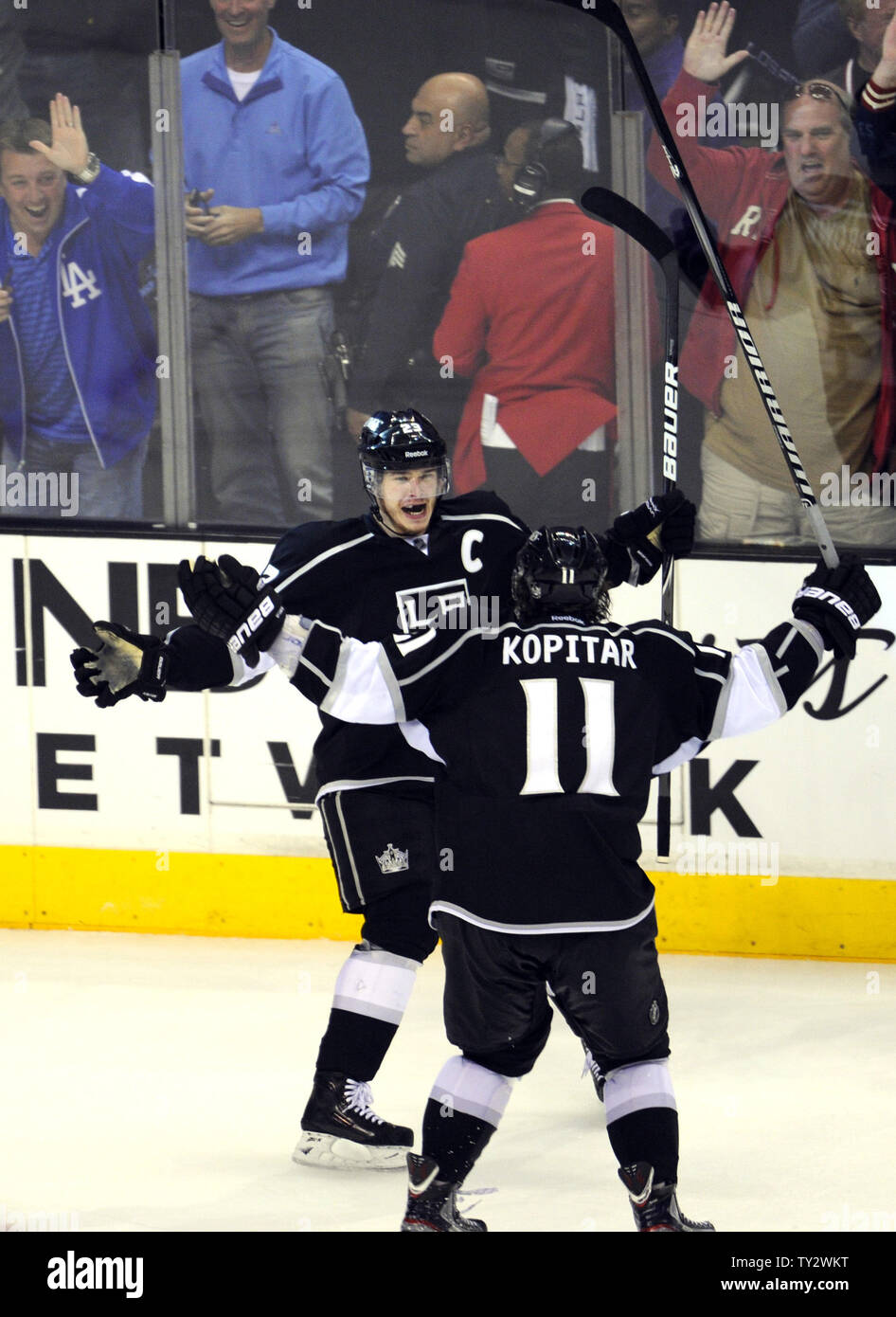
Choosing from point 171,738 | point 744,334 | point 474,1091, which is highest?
point 744,334

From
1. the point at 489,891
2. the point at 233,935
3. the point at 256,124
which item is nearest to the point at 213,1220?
the point at 489,891

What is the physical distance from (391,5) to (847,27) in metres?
1.22

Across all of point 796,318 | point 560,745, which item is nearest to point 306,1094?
point 560,745

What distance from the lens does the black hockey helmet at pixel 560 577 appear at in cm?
284

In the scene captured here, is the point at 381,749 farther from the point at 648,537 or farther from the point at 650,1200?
the point at 650,1200

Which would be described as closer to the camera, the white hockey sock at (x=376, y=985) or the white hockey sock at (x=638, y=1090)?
the white hockey sock at (x=638, y=1090)

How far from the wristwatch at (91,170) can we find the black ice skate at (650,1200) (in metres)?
3.42

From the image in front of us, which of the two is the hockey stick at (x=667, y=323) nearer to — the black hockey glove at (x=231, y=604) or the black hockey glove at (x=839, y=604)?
the black hockey glove at (x=839, y=604)

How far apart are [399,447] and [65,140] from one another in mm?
2324

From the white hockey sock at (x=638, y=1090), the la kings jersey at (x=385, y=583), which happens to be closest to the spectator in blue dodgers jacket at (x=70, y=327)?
the la kings jersey at (x=385, y=583)

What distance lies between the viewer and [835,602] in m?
3.05

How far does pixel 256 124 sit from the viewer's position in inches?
202

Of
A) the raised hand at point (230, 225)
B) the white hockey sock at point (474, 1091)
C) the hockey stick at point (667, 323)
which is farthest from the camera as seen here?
the raised hand at point (230, 225)

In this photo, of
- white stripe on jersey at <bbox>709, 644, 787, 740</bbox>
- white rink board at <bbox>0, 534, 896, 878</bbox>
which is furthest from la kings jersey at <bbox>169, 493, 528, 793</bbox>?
white rink board at <bbox>0, 534, 896, 878</bbox>
